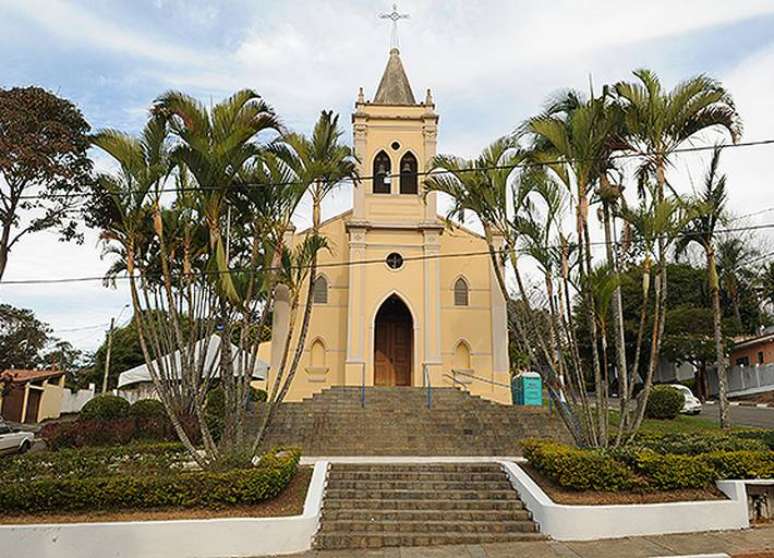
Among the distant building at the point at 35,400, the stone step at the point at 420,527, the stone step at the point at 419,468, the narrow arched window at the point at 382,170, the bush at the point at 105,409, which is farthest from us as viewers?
the distant building at the point at 35,400

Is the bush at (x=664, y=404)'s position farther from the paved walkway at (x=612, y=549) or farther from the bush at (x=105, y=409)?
the bush at (x=105, y=409)

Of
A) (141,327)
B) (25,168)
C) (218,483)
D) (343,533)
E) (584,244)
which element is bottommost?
(343,533)

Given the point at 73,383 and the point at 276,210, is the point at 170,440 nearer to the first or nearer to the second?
the point at 276,210

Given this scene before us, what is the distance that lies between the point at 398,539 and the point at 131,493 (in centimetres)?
380

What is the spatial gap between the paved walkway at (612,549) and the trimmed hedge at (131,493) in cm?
135

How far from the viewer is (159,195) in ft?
39.6

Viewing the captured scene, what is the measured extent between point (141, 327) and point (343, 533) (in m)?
5.85

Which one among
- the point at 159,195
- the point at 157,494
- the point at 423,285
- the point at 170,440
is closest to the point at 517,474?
the point at 157,494

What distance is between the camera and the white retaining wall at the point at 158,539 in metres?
8.29

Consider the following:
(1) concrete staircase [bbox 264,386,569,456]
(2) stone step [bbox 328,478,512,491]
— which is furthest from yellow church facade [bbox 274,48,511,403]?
(2) stone step [bbox 328,478,512,491]

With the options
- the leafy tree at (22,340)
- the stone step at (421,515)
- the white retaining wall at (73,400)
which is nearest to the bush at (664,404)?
the stone step at (421,515)

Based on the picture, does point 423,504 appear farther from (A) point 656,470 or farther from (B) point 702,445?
(B) point 702,445

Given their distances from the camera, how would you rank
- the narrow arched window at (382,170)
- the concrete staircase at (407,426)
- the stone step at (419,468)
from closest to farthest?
the stone step at (419,468) < the concrete staircase at (407,426) < the narrow arched window at (382,170)

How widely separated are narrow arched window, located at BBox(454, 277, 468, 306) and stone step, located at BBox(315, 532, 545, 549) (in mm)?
13694
